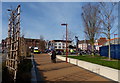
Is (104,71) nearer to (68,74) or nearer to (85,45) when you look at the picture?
(68,74)

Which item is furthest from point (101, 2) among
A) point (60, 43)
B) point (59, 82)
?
point (60, 43)

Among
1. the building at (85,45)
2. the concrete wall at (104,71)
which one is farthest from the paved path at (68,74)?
the building at (85,45)

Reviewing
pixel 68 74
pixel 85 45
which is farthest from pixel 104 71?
pixel 85 45

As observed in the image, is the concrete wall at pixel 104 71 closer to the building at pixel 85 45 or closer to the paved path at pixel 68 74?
the paved path at pixel 68 74

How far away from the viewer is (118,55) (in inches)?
643

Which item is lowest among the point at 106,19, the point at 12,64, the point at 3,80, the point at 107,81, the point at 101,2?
the point at 107,81

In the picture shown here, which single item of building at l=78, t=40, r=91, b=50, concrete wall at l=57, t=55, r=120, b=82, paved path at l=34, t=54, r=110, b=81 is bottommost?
paved path at l=34, t=54, r=110, b=81

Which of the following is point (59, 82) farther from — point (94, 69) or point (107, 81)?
point (94, 69)

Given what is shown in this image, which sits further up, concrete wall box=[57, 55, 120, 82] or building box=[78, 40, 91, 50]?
building box=[78, 40, 91, 50]

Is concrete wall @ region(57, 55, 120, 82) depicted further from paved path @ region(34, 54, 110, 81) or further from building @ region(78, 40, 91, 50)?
building @ region(78, 40, 91, 50)

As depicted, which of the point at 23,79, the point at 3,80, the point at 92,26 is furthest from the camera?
the point at 92,26

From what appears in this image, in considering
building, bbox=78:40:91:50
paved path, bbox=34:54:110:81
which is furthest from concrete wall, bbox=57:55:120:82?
building, bbox=78:40:91:50

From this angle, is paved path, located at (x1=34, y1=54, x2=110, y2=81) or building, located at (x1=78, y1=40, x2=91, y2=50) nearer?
paved path, located at (x1=34, y1=54, x2=110, y2=81)

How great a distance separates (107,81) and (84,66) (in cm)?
467
